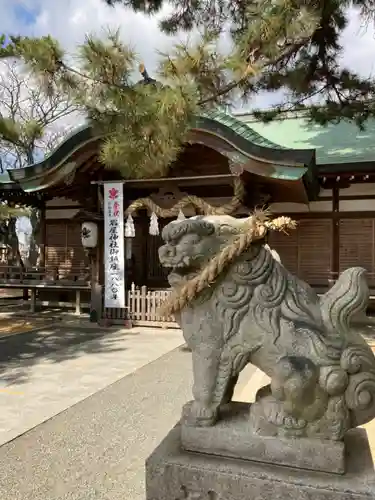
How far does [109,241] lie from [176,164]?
2370 mm

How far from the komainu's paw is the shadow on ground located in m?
4.23

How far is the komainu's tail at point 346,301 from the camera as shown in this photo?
1.86m

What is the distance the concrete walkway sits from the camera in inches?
179

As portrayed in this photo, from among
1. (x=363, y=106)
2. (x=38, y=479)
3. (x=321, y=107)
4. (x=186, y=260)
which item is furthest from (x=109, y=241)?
(x=186, y=260)

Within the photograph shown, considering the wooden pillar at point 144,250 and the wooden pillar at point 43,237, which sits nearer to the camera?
the wooden pillar at point 144,250

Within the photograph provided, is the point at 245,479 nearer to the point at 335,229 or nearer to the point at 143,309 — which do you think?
the point at 143,309

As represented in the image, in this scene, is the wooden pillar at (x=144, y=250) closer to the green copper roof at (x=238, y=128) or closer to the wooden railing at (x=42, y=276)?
the wooden railing at (x=42, y=276)

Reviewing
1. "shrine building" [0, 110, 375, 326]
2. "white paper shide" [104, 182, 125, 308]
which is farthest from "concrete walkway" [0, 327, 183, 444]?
"shrine building" [0, 110, 375, 326]

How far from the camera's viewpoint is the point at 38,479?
3.10m

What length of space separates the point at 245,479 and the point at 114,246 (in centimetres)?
801

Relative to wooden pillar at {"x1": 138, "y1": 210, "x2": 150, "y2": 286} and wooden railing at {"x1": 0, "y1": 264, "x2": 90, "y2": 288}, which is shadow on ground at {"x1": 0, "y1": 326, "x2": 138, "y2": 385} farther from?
wooden pillar at {"x1": 138, "y1": 210, "x2": 150, "y2": 286}

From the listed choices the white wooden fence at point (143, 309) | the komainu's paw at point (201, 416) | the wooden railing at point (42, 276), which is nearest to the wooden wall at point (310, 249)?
the white wooden fence at point (143, 309)

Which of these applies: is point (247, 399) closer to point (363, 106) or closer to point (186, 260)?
point (186, 260)

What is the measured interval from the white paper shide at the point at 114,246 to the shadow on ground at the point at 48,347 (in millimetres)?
809
